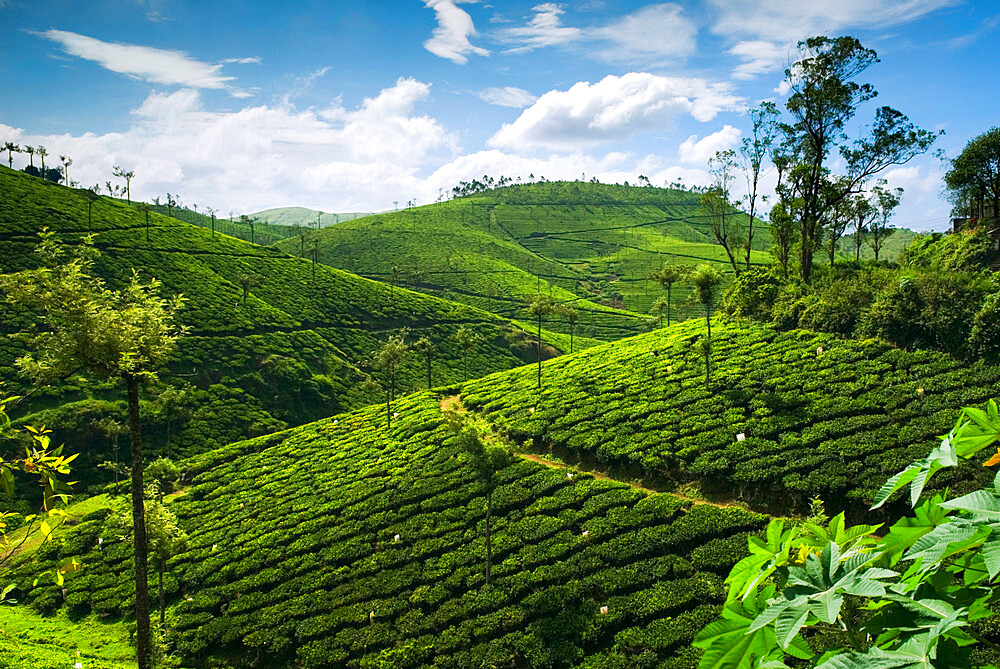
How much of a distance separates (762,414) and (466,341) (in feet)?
104

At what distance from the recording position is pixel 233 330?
72.5 metres

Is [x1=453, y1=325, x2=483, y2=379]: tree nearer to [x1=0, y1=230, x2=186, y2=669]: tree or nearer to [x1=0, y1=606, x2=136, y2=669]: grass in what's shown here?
[x1=0, y1=606, x2=136, y2=669]: grass

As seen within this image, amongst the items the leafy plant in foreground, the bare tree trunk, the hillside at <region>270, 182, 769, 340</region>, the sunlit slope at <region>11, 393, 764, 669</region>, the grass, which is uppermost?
the hillside at <region>270, 182, 769, 340</region>

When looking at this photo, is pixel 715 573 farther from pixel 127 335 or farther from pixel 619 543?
pixel 127 335

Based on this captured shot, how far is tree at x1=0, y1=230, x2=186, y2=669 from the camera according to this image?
13078 millimetres

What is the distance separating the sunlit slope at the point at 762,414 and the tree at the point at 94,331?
21.4 meters

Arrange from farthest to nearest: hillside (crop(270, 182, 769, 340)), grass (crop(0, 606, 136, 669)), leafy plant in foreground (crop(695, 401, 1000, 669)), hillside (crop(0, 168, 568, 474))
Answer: hillside (crop(270, 182, 769, 340)) → hillside (crop(0, 168, 568, 474)) → grass (crop(0, 606, 136, 669)) → leafy plant in foreground (crop(695, 401, 1000, 669))

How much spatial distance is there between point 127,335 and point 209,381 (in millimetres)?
54285

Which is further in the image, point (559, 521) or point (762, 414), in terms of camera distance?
point (762, 414)

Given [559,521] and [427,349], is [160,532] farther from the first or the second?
[427,349]

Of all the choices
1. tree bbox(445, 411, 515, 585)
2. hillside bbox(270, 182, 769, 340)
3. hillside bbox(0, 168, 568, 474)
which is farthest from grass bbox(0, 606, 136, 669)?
hillside bbox(270, 182, 769, 340)

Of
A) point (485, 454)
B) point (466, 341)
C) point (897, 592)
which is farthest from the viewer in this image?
point (466, 341)

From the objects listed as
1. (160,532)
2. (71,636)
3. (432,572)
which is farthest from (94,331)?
(71,636)

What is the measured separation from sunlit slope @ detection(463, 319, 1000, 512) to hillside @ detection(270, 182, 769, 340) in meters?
68.2
